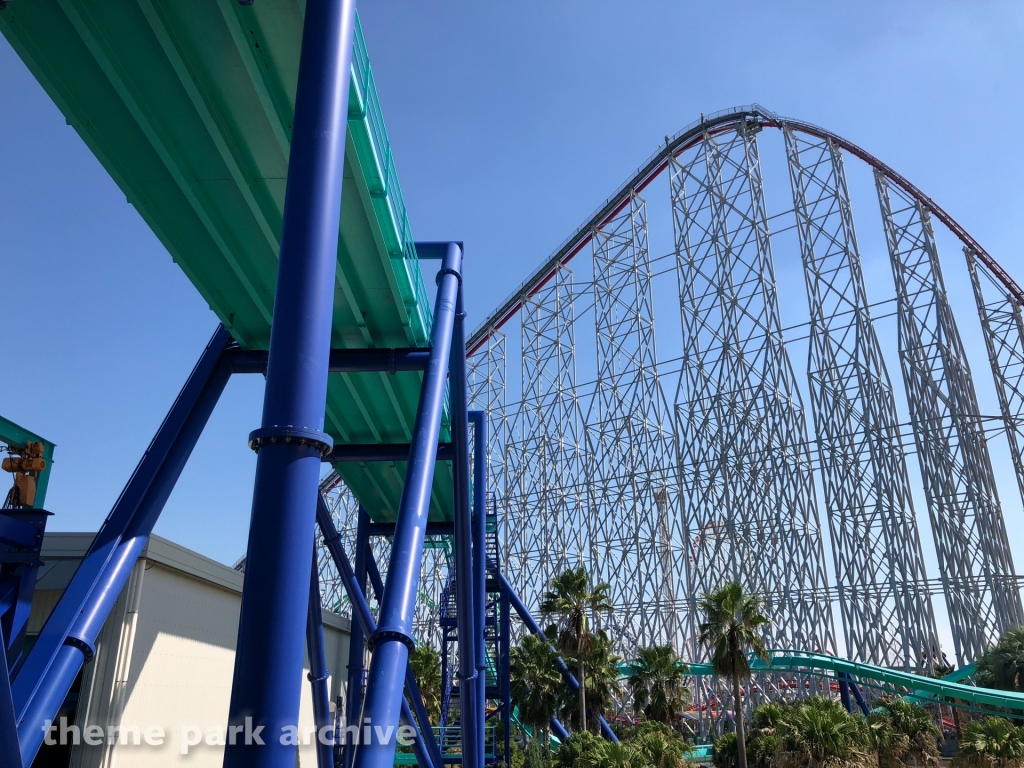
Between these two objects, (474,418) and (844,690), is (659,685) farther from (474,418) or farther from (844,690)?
(474,418)

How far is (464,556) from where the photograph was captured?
9797 millimetres

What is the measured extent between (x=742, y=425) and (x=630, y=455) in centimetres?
413

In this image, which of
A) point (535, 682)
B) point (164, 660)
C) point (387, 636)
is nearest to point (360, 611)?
point (164, 660)

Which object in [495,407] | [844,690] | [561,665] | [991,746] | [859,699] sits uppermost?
[495,407]

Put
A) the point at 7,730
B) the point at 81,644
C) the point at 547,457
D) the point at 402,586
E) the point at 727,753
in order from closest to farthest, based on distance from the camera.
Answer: the point at 7,730 < the point at 402,586 < the point at 81,644 < the point at 727,753 < the point at 547,457

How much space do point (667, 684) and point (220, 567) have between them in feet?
39.1

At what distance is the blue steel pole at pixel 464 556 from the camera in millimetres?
9328

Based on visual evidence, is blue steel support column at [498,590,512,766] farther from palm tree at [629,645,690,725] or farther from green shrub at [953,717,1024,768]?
green shrub at [953,717,1024,768]

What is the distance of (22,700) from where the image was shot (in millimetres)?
4953

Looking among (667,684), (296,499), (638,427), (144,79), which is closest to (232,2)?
(144,79)

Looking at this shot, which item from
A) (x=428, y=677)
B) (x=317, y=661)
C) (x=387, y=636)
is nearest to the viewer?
(x=387, y=636)

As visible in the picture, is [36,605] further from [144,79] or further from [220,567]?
[144,79]

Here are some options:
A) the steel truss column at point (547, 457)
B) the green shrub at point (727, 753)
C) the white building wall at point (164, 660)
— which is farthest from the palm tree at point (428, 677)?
the white building wall at point (164, 660)

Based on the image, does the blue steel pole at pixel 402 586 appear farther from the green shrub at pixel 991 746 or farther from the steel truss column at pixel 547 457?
the steel truss column at pixel 547 457
